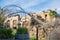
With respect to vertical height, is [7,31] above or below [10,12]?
below

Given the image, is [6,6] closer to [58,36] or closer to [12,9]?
[12,9]

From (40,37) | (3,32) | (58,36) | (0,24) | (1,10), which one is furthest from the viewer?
(40,37)

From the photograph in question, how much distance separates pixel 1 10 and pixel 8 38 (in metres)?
1.63

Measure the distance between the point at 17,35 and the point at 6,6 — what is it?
139cm

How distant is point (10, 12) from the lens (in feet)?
22.1

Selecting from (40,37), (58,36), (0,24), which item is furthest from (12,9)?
(40,37)

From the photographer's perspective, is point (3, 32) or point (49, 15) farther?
point (49, 15)

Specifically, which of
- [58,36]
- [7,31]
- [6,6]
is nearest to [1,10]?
[6,6]

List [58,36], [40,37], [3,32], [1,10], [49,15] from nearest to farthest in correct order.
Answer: [58,36] < [3,32] < [1,10] < [40,37] < [49,15]

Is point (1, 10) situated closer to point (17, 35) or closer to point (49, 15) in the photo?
point (17, 35)

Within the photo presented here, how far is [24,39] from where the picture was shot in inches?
231

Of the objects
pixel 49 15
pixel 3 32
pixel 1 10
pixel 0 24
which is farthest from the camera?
pixel 49 15

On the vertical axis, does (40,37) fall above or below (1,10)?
below

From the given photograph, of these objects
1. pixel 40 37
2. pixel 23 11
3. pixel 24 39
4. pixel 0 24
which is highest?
pixel 23 11
